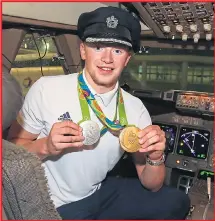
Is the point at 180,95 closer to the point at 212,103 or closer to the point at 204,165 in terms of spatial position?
the point at 212,103

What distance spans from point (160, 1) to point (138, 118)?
91 cm

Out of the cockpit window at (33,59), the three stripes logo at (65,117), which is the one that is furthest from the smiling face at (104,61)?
the cockpit window at (33,59)

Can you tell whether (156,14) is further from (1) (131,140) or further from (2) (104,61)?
(1) (131,140)

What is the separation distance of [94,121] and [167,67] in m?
1.80

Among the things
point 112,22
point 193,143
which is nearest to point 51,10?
point 112,22

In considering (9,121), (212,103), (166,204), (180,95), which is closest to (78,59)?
(180,95)

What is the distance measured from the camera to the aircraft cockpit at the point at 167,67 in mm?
2531

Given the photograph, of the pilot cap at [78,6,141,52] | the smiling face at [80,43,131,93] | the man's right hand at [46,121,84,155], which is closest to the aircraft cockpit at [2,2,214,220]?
the pilot cap at [78,6,141,52]

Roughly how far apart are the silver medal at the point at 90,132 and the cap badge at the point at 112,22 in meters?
0.50

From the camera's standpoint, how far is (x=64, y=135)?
1486 millimetres

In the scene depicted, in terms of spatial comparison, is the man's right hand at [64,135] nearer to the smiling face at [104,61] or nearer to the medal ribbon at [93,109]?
the medal ribbon at [93,109]

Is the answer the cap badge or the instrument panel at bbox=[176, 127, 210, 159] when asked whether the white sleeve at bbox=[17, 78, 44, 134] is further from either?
the instrument panel at bbox=[176, 127, 210, 159]

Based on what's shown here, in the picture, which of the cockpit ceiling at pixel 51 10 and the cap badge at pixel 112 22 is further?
the cockpit ceiling at pixel 51 10

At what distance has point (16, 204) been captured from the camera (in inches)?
37.6
